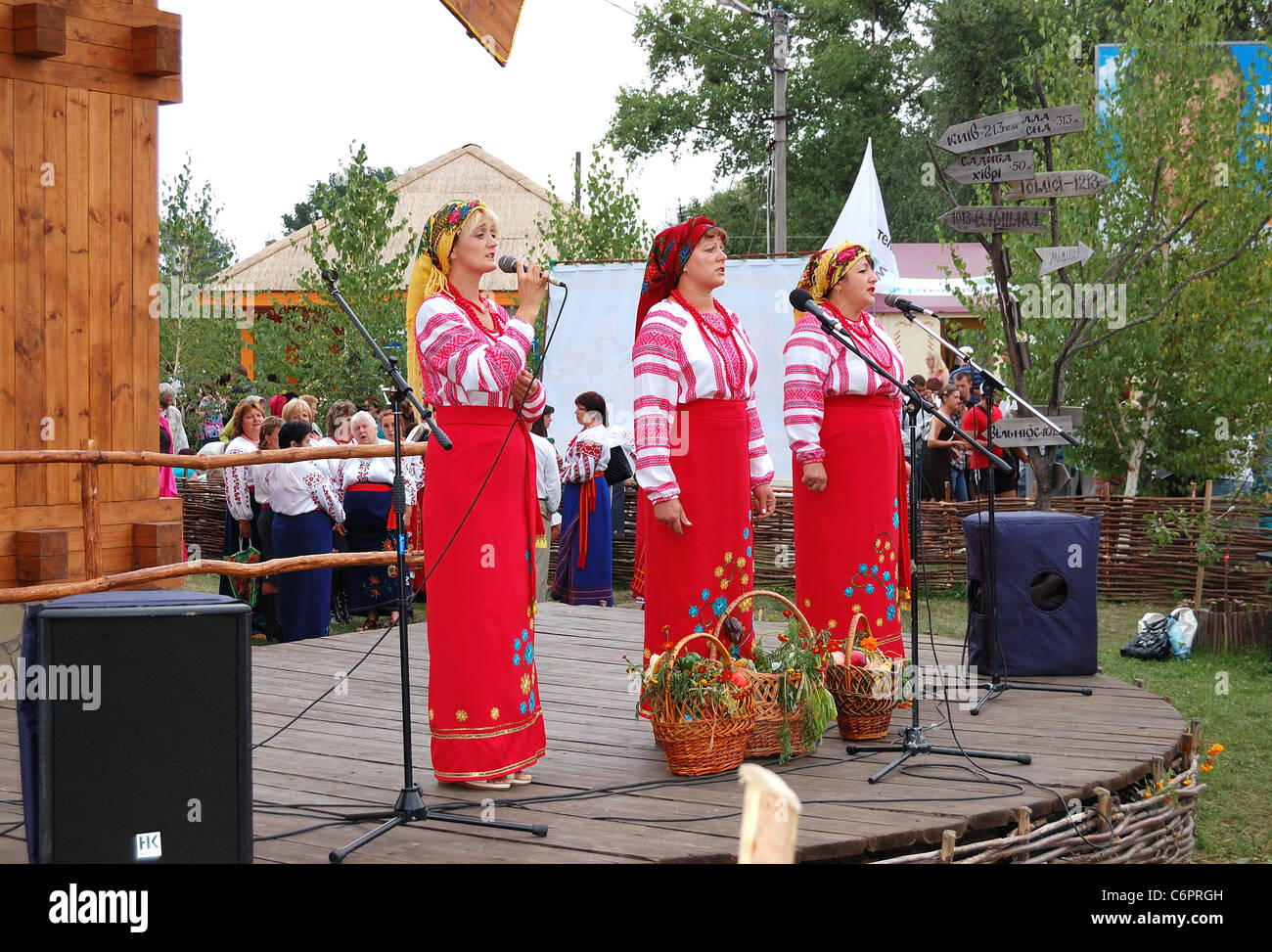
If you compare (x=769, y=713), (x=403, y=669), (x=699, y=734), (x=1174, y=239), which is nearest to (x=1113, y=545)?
(x=1174, y=239)

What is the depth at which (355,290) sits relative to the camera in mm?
14008

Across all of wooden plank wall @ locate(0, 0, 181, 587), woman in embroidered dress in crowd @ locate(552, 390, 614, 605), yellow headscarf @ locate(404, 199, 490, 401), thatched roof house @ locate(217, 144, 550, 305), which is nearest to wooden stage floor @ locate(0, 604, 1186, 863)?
wooden plank wall @ locate(0, 0, 181, 587)

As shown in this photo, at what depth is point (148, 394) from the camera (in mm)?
6668

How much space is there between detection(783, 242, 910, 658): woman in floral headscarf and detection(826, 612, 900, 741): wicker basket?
0.25 m

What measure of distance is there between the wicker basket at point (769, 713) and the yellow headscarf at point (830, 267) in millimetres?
1312

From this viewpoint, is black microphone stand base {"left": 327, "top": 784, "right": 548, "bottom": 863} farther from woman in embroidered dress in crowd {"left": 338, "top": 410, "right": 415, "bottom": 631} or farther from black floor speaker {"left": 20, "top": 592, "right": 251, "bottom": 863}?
woman in embroidered dress in crowd {"left": 338, "top": 410, "right": 415, "bottom": 631}

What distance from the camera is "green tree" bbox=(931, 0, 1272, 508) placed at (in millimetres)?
10945

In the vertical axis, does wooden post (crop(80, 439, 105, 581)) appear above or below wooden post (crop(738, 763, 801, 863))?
above

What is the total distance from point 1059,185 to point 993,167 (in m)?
0.33

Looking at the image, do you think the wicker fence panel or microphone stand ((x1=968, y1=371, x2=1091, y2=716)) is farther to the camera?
the wicker fence panel

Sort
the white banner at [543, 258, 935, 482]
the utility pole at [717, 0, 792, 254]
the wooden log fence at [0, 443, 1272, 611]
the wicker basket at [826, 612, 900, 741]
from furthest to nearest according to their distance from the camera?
the utility pole at [717, 0, 792, 254]
the white banner at [543, 258, 935, 482]
the wooden log fence at [0, 443, 1272, 611]
the wicker basket at [826, 612, 900, 741]

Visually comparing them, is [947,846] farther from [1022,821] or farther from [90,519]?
[90,519]
